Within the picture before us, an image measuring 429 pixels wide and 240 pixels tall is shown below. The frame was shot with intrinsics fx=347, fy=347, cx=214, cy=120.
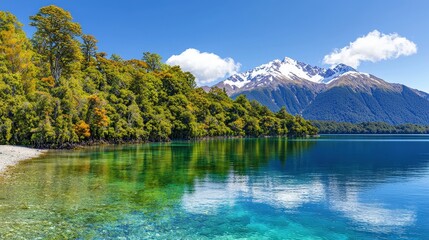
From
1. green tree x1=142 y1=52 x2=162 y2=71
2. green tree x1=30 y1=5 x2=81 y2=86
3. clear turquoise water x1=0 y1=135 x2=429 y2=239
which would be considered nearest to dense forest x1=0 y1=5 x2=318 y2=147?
green tree x1=30 y1=5 x2=81 y2=86

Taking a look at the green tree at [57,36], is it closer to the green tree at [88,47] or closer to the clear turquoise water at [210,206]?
the green tree at [88,47]

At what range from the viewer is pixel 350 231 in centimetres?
1872

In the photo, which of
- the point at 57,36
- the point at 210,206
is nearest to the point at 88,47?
the point at 57,36

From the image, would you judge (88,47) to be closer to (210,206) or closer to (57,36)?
(57,36)

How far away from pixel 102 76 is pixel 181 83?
2063 inches

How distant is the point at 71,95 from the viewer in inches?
3327

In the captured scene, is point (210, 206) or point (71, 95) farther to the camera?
point (71, 95)

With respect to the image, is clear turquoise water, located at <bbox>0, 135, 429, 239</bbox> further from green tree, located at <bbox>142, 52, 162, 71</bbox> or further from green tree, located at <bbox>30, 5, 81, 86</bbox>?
green tree, located at <bbox>142, 52, 162, 71</bbox>

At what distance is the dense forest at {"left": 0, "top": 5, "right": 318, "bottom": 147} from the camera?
7550cm

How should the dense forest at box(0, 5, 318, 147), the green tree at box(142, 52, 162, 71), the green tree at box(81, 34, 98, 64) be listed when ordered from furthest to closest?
the green tree at box(142, 52, 162, 71) < the green tree at box(81, 34, 98, 64) < the dense forest at box(0, 5, 318, 147)

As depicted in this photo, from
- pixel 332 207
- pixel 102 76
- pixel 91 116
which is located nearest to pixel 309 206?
pixel 332 207

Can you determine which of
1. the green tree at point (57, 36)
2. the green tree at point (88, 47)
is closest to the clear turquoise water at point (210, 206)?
the green tree at point (57, 36)

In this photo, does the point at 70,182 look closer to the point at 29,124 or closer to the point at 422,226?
the point at 422,226

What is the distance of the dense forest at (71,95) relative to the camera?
75500mm
